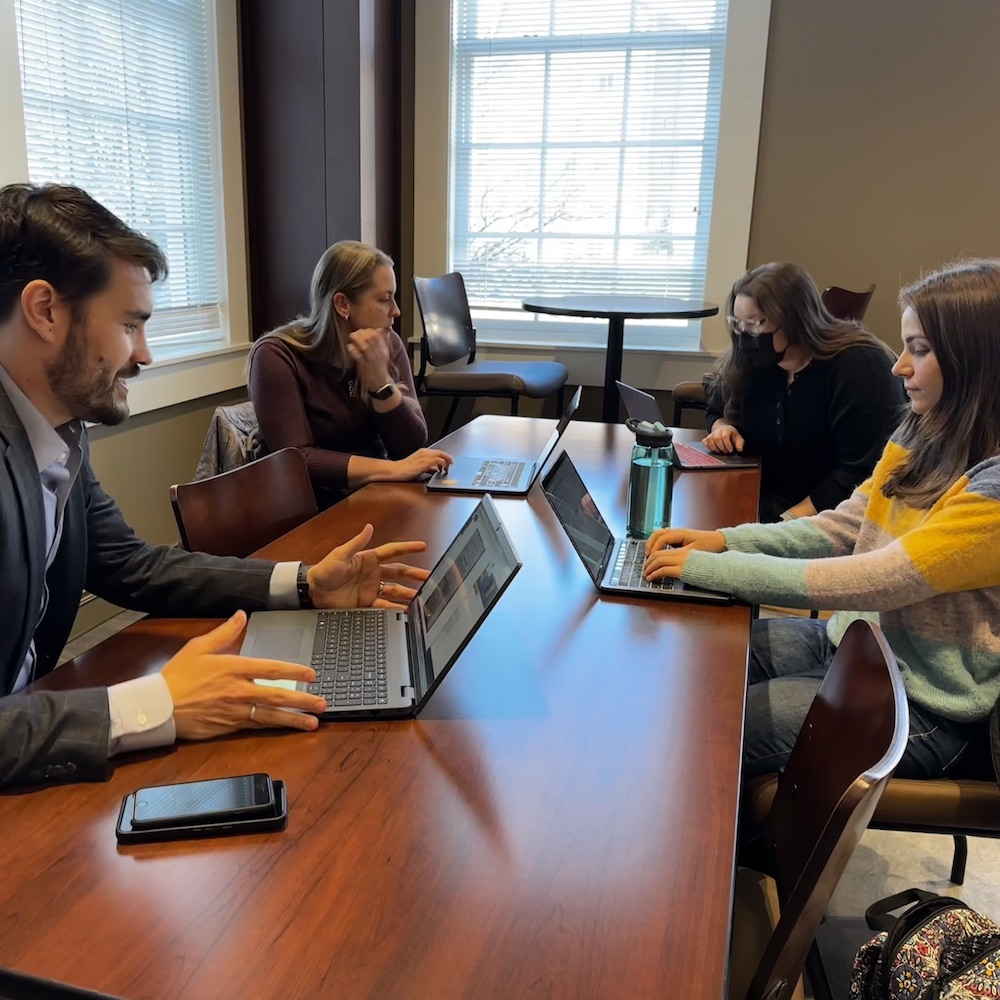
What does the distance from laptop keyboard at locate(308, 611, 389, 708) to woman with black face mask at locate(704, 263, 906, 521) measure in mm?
1327

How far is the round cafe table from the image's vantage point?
12.5 ft

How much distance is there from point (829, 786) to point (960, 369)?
0.75 meters

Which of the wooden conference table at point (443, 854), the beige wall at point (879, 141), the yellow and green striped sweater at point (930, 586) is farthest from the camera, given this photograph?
the beige wall at point (879, 141)

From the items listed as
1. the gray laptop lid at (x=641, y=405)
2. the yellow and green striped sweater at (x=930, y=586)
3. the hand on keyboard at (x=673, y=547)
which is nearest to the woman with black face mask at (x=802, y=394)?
the gray laptop lid at (x=641, y=405)

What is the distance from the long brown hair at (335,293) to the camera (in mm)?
2334

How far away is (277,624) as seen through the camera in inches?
48.1

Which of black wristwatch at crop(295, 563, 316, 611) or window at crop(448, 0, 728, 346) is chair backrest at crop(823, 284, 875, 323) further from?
black wristwatch at crop(295, 563, 316, 611)

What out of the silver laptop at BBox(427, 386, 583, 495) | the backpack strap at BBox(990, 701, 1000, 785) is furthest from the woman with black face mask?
the backpack strap at BBox(990, 701, 1000, 785)

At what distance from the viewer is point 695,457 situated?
2.30 m

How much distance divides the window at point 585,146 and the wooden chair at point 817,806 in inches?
142

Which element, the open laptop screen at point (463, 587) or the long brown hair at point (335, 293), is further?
the long brown hair at point (335, 293)

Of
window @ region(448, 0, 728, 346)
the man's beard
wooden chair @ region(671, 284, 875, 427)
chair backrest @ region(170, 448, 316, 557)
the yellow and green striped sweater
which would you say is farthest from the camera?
window @ region(448, 0, 728, 346)

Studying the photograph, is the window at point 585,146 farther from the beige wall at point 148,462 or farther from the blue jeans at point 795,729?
the blue jeans at point 795,729

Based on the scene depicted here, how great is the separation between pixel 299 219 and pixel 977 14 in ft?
10.1
